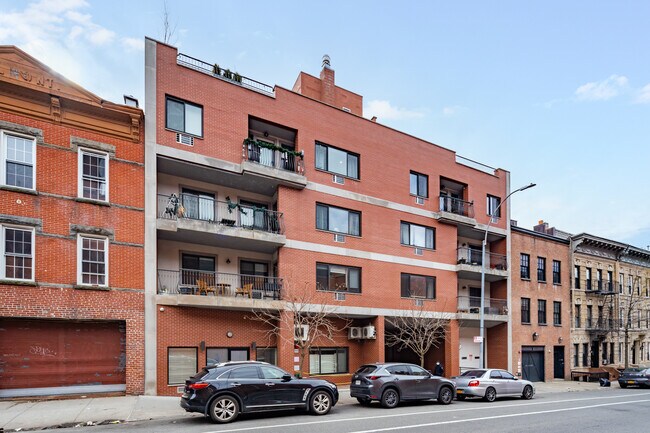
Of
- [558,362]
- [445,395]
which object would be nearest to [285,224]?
[445,395]

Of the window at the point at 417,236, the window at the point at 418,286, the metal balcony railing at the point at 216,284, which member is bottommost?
the window at the point at 418,286

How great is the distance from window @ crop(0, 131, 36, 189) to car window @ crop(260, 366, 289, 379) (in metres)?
10.1

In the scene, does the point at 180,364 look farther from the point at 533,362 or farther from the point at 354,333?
the point at 533,362

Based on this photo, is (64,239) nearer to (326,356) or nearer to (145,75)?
(145,75)

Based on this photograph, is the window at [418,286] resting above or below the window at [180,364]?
above

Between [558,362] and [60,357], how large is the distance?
31702 mm

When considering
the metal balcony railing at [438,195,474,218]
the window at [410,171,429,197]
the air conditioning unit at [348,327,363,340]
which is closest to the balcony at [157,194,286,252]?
the air conditioning unit at [348,327,363,340]

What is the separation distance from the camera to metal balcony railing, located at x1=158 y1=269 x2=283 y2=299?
18547 mm

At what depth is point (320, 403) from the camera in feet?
45.8

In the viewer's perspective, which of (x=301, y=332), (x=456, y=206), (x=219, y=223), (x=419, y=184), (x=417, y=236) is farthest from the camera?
(x=456, y=206)

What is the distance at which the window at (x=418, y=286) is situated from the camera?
25092mm

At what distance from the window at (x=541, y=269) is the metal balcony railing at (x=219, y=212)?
68.6ft

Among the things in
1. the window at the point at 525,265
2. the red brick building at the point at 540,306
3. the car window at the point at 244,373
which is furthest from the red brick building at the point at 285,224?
the car window at the point at 244,373

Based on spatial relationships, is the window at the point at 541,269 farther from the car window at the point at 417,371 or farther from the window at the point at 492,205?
the car window at the point at 417,371
